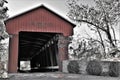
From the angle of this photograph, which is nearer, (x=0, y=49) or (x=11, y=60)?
(x=0, y=49)

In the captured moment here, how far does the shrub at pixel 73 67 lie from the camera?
15.3 meters

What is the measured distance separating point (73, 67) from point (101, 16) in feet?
16.3

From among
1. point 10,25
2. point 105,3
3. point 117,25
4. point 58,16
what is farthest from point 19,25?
point 117,25

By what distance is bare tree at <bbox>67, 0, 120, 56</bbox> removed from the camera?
1673 centimetres

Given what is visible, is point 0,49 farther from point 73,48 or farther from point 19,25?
point 73,48

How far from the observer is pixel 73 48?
17.4m

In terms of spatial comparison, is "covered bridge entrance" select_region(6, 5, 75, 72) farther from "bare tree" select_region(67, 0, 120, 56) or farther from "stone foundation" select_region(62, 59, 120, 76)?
"bare tree" select_region(67, 0, 120, 56)

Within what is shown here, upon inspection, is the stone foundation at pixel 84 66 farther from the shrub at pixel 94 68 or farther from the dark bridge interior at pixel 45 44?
the dark bridge interior at pixel 45 44

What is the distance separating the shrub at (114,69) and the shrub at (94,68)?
33.2 inches

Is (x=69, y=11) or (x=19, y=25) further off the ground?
(x=69, y=11)

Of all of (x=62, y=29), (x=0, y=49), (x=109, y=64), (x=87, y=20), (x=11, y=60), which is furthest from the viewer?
(x=87, y=20)

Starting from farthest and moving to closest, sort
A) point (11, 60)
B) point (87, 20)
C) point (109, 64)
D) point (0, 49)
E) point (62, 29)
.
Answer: point (87, 20) < point (62, 29) < point (11, 60) < point (0, 49) < point (109, 64)

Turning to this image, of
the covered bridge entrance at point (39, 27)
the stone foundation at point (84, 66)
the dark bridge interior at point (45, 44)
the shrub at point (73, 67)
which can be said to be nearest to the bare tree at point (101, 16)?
the covered bridge entrance at point (39, 27)

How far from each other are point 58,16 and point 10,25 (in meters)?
3.98
